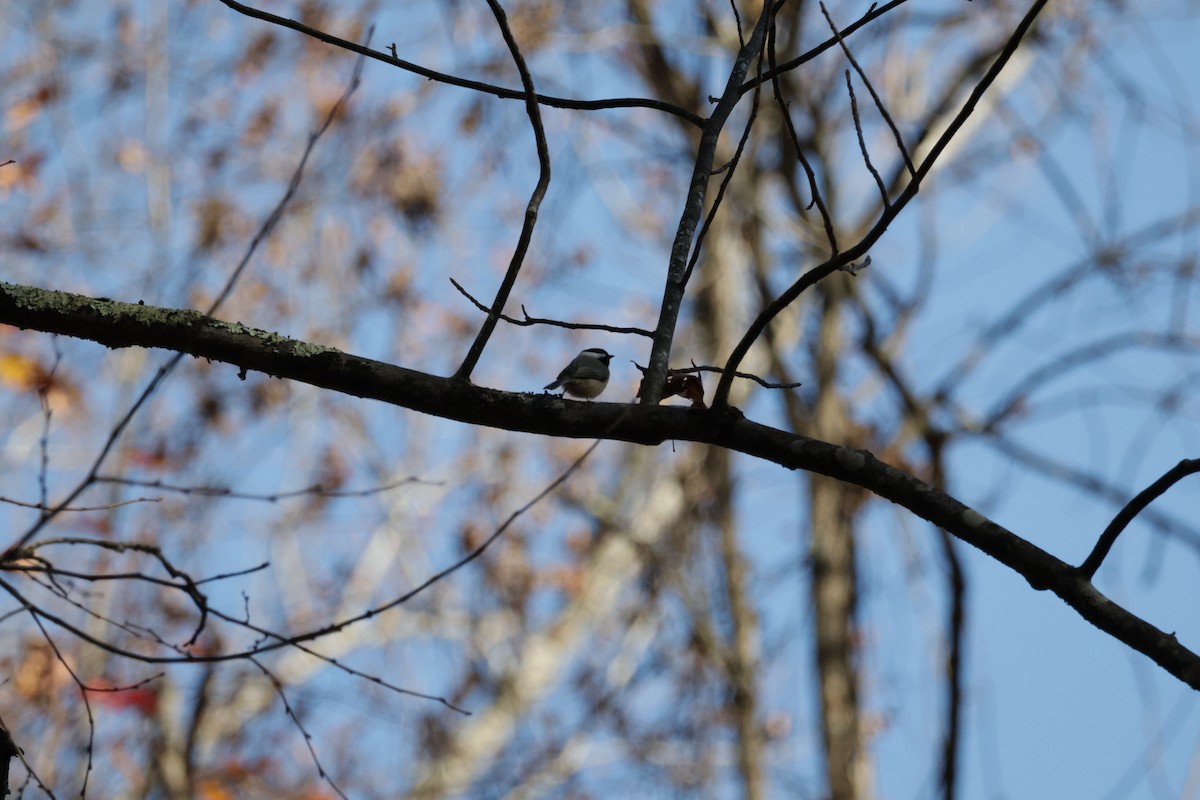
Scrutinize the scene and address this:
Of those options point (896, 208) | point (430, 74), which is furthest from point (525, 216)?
point (896, 208)

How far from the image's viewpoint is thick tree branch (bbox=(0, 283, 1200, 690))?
1.83 meters

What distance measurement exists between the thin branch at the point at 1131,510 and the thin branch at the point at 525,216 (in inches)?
43.5

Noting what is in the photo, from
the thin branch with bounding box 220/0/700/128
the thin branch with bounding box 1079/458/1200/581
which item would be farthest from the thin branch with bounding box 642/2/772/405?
the thin branch with bounding box 1079/458/1200/581

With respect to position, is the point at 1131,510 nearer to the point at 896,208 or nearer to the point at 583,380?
the point at 896,208

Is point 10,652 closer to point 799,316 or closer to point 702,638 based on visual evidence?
point 702,638

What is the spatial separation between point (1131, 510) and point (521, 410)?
3.48 feet

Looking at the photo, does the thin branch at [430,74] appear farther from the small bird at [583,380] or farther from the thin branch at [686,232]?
the small bird at [583,380]

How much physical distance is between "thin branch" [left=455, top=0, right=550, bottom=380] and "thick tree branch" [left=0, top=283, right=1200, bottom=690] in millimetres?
74

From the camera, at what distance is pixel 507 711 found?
8.70 metres

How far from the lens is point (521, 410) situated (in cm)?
204

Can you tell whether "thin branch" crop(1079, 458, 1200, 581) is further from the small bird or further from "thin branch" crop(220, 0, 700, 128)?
the small bird

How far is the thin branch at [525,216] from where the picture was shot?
2.06 meters

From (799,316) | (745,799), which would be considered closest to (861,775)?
(745,799)

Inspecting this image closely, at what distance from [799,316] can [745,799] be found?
3240mm
